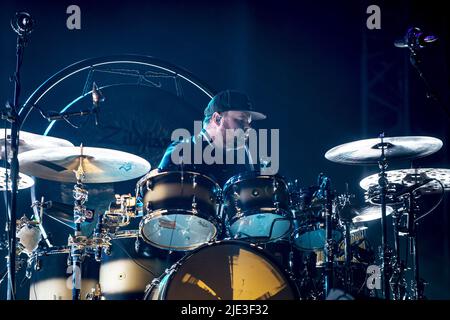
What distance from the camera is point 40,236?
5.23 meters

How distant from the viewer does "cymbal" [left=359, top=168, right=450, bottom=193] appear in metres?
5.59

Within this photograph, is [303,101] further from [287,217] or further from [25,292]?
[25,292]

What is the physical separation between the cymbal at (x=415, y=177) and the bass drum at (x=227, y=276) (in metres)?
1.92

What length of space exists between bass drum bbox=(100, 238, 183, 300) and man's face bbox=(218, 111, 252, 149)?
1098 mm

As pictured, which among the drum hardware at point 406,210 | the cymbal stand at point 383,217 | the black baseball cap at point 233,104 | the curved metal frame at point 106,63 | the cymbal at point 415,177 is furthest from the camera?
the curved metal frame at point 106,63

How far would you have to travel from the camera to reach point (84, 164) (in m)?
5.01

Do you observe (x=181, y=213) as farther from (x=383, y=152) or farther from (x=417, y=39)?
(x=417, y=39)

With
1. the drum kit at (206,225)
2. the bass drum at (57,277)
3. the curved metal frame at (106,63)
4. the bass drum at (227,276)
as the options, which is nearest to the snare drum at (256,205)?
the drum kit at (206,225)

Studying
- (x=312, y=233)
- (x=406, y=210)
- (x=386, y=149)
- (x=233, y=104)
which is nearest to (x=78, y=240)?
(x=233, y=104)

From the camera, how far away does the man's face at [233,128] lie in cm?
539

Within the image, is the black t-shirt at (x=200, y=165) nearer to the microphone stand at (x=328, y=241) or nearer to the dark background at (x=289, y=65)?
the microphone stand at (x=328, y=241)
